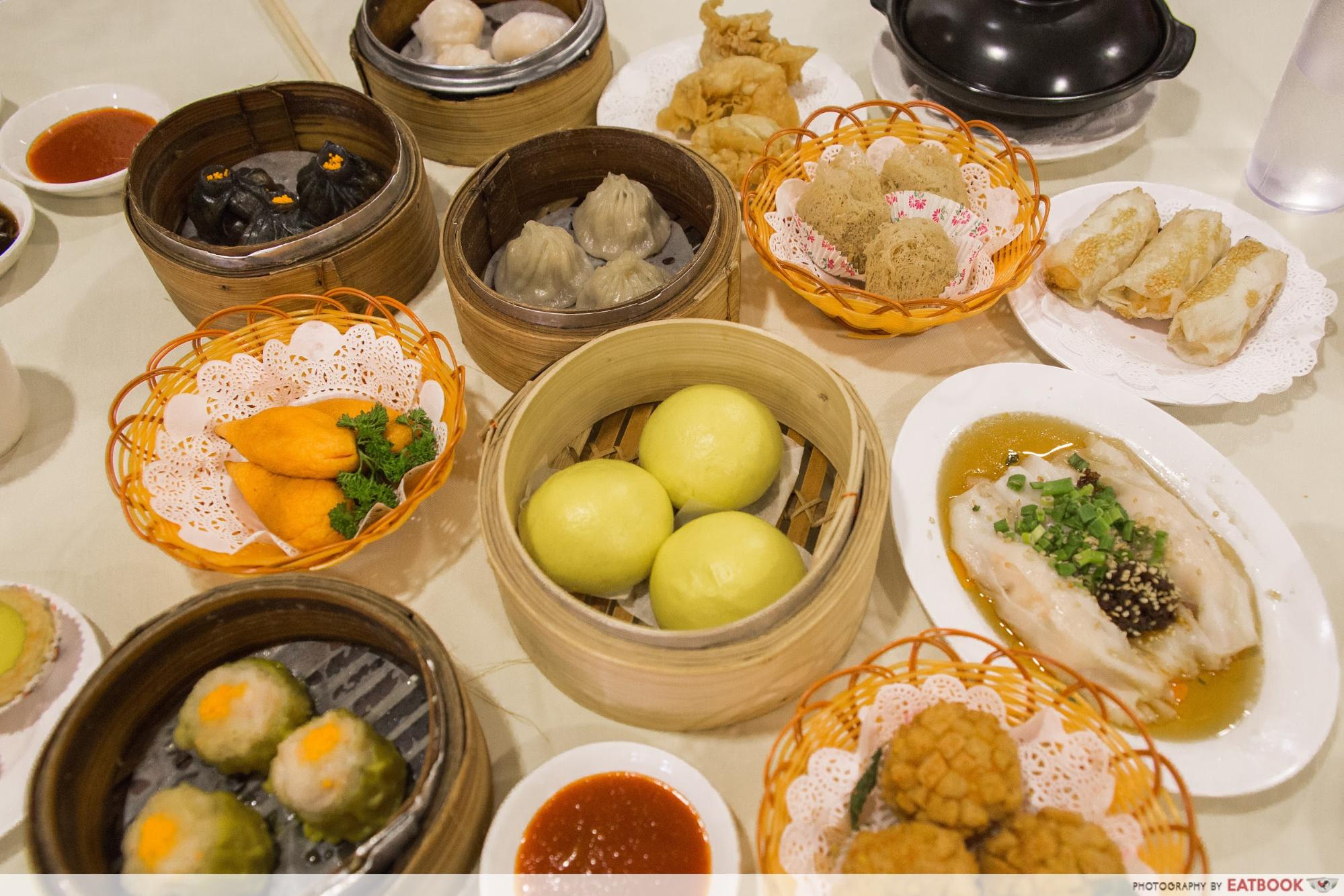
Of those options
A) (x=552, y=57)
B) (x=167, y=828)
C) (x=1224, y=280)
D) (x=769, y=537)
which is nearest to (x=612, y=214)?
(x=552, y=57)

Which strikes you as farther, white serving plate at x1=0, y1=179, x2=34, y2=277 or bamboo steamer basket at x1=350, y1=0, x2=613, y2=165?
bamboo steamer basket at x1=350, y1=0, x2=613, y2=165

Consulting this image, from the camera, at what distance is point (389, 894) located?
124 centimetres

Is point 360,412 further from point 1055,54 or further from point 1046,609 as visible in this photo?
point 1055,54

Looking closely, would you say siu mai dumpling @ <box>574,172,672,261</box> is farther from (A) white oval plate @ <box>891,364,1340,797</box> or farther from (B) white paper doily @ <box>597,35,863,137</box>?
(A) white oval plate @ <box>891,364,1340,797</box>

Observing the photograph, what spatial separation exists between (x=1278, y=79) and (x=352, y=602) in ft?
→ 10.8

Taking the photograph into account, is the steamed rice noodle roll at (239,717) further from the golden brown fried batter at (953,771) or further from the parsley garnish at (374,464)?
the golden brown fried batter at (953,771)

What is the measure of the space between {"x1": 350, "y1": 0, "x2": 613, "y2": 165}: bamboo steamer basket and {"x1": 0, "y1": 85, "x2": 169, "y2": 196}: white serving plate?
77 cm

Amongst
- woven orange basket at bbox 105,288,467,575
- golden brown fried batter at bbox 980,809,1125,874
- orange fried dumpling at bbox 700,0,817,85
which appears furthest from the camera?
orange fried dumpling at bbox 700,0,817,85

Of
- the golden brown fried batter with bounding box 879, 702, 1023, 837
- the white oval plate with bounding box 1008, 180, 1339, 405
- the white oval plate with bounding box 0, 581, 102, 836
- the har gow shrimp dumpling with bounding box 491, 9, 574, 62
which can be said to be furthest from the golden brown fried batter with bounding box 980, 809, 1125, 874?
the har gow shrimp dumpling with bounding box 491, 9, 574, 62

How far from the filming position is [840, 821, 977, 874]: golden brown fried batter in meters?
1.25

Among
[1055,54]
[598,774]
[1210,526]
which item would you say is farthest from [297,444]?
[1055,54]

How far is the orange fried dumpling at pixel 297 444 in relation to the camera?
1.77 m

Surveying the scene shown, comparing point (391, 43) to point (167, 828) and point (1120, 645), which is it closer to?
point (167, 828)

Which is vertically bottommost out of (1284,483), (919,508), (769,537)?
(1284,483)
